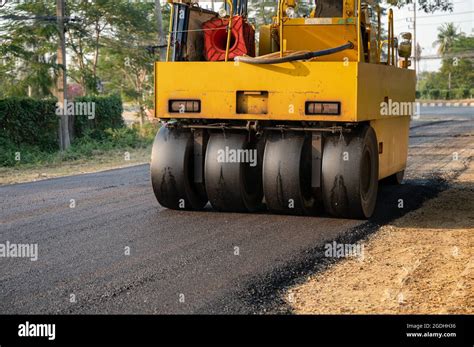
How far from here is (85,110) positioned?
2775 centimetres

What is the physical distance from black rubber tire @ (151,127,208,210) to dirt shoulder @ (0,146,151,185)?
21.3 feet

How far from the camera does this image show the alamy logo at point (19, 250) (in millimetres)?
8352

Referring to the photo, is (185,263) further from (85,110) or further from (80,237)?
(85,110)

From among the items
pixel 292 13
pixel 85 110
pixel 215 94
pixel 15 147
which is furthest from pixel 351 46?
pixel 85 110

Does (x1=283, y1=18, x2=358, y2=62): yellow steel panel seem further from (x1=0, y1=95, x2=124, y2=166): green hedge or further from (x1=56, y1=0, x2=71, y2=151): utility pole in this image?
(x1=56, y1=0, x2=71, y2=151): utility pole

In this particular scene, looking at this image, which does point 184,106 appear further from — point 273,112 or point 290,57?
A: point 290,57

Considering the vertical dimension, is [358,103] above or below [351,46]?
below

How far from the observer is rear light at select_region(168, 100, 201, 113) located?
1085 centimetres

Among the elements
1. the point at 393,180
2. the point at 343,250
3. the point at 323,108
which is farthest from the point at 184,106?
the point at 393,180

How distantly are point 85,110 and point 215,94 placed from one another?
17.7 m

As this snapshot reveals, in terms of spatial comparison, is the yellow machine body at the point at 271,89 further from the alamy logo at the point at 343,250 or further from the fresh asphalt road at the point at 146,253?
the alamy logo at the point at 343,250

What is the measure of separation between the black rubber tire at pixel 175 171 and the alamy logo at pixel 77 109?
1430cm
